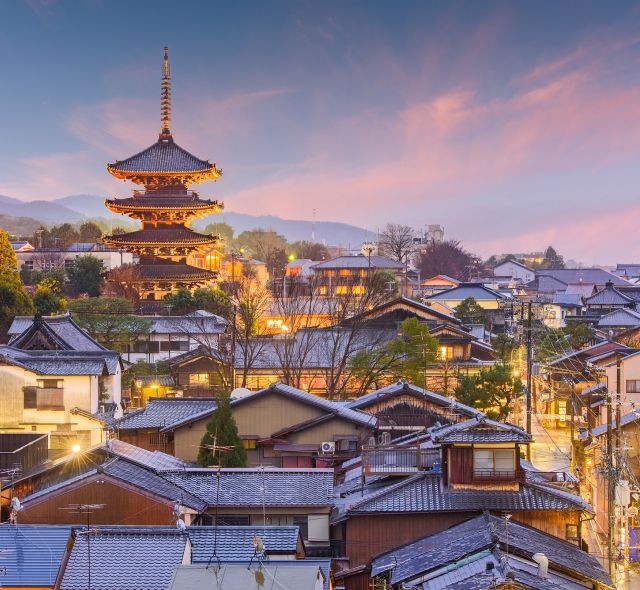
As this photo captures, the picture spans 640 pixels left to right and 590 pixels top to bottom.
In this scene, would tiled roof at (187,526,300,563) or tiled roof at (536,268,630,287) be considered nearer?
tiled roof at (187,526,300,563)

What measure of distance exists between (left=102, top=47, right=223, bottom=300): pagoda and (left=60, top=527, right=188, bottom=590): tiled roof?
163 ft

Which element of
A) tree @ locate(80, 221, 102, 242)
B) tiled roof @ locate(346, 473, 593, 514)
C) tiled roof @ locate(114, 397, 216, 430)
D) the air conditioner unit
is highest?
tree @ locate(80, 221, 102, 242)

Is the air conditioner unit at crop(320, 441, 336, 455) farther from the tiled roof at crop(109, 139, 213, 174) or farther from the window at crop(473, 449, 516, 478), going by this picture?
the tiled roof at crop(109, 139, 213, 174)

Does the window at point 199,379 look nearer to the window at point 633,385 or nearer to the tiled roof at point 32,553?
the window at point 633,385

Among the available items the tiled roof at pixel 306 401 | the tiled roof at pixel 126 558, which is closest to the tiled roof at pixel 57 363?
the tiled roof at pixel 306 401

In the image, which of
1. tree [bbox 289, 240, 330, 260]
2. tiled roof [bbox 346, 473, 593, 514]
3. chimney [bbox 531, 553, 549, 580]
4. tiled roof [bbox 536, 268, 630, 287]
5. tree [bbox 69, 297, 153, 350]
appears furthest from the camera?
tree [bbox 289, 240, 330, 260]

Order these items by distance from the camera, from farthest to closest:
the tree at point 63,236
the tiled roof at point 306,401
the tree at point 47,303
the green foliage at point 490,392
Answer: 1. the tree at point 63,236
2. the tree at point 47,303
3. the green foliage at point 490,392
4. the tiled roof at point 306,401

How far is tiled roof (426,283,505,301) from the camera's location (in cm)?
7900

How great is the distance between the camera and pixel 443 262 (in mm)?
134750

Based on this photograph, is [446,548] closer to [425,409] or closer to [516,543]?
[516,543]

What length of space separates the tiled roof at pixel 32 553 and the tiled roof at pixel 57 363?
536 inches

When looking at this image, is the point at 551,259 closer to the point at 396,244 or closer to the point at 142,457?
the point at 396,244

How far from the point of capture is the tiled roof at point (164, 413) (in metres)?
29.0

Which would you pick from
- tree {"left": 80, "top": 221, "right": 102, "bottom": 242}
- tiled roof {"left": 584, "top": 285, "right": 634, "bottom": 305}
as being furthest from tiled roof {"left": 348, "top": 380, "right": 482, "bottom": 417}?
tree {"left": 80, "top": 221, "right": 102, "bottom": 242}
